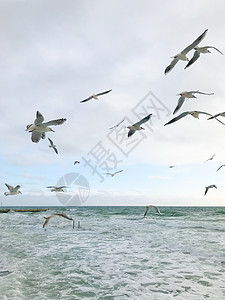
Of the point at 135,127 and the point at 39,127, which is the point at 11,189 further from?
the point at 135,127

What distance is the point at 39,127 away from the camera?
25.1 ft

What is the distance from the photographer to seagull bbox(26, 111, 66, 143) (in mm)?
7167

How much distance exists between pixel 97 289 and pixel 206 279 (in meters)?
2.87

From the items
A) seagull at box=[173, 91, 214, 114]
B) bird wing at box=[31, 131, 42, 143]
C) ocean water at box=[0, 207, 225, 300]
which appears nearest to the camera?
ocean water at box=[0, 207, 225, 300]

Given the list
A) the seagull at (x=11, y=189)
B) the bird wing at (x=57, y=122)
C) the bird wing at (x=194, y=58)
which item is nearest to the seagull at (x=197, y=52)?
the bird wing at (x=194, y=58)

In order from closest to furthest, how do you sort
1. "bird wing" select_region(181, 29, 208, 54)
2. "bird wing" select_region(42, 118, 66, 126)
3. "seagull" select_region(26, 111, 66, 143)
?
"bird wing" select_region(42, 118, 66, 126) → "seagull" select_region(26, 111, 66, 143) → "bird wing" select_region(181, 29, 208, 54)

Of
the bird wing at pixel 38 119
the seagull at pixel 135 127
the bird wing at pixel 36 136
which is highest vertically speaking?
the seagull at pixel 135 127

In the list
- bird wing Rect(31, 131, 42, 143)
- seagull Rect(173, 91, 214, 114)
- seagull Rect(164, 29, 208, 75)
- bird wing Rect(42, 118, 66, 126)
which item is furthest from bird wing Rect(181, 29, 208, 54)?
bird wing Rect(31, 131, 42, 143)

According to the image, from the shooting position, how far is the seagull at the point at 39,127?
7167mm

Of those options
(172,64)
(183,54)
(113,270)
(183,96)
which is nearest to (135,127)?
(183,96)

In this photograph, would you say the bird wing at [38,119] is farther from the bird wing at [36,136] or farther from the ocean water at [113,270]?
the ocean water at [113,270]

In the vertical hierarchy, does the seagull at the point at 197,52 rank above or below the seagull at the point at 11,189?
above

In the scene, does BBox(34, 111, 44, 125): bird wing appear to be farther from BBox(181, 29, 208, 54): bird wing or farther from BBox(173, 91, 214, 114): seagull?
BBox(181, 29, 208, 54): bird wing

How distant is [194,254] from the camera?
35.1 feet
